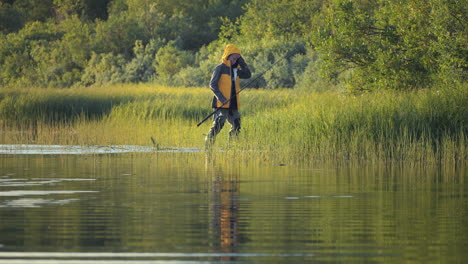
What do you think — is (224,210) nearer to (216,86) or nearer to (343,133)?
(343,133)

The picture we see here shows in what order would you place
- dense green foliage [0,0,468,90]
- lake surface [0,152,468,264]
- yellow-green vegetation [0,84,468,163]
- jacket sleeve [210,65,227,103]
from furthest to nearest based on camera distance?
dense green foliage [0,0,468,90], jacket sleeve [210,65,227,103], yellow-green vegetation [0,84,468,163], lake surface [0,152,468,264]

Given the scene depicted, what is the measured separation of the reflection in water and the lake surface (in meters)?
0.01

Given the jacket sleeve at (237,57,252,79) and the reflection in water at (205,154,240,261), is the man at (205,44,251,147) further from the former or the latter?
the reflection in water at (205,154,240,261)

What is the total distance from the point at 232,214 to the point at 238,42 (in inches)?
1557

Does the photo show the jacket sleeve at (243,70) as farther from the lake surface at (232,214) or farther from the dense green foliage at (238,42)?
the dense green foliage at (238,42)

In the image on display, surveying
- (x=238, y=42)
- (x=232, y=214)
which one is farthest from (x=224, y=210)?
(x=238, y=42)

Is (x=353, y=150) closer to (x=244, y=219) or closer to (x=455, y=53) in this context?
(x=455, y=53)

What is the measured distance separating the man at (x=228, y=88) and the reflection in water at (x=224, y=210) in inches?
112

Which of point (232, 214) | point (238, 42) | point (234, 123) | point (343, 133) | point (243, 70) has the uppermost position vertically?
point (238, 42)

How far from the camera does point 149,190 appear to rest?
Result: 459 inches

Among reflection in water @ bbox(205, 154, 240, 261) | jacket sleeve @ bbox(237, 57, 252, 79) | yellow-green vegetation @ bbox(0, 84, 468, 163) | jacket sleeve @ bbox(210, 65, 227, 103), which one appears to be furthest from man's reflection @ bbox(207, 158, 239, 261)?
jacket sleeve @ bbox(237, 57, 252, 79)

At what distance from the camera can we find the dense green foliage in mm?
20422

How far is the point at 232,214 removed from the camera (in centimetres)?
945

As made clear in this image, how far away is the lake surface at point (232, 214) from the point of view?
24.0 ft
